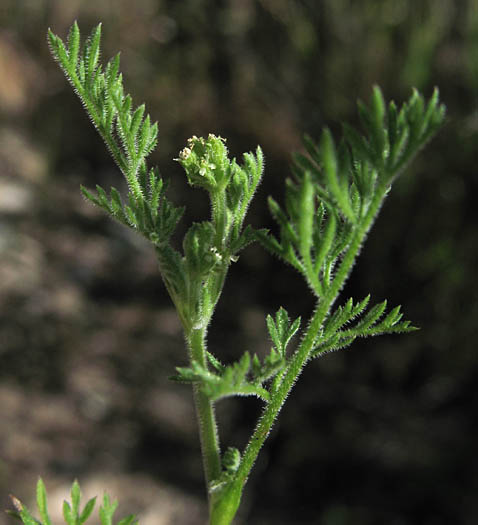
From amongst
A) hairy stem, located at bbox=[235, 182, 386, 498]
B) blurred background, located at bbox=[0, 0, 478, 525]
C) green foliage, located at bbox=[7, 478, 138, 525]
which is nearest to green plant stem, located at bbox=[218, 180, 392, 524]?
hairy stem, located at bbox=[235, 182, 386, 498]

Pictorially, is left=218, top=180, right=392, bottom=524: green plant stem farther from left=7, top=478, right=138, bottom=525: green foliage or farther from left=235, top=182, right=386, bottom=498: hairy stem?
left=7, top=478, right=138, bottom=525: green foliage

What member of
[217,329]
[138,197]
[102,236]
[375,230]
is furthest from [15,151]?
[138,197]

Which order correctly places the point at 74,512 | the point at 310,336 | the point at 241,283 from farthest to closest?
the point at 241,283 → the point at 74,512 → the point at 310,336

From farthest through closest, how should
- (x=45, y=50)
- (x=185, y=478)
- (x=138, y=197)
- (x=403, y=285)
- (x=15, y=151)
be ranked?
(x=45, y=50), (x=15, y=151), (x=403, y=285), (x=185, y=478), (x=138, y=197)

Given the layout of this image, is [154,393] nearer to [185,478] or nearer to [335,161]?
[185,478]

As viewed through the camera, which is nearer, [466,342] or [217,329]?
[466,342]

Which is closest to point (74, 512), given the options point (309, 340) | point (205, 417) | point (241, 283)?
point (205, 417)

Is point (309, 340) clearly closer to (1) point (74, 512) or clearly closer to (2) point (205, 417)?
(2) point (205, 417)
